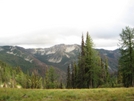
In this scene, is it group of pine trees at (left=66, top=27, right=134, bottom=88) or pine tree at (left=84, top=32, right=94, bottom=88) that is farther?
pine tree at (left=84, top=32, right=94, bottom=88)

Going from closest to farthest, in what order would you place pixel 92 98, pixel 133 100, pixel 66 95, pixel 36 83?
pixel 133 100 → pixel 92 98 → pixel 66 95 → pixel 36 83

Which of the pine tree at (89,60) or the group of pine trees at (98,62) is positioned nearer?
the group of pine trees at (98,62)

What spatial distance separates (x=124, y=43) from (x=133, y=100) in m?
28.0

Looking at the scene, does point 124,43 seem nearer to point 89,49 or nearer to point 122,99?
point 89,49

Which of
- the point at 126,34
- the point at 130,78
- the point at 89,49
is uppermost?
the point at 126,34

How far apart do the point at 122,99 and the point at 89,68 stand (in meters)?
31.1

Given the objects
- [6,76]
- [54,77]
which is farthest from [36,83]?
[6,76]

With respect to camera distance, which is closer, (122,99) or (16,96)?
(122,99)

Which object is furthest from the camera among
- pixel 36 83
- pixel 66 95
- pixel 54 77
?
pixel 36 83

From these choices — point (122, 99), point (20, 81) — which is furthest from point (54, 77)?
point (122, 99)

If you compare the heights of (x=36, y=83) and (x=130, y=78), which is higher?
(x=130, y=78)

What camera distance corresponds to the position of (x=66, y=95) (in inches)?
741

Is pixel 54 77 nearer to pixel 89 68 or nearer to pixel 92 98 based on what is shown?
pixel 89 68

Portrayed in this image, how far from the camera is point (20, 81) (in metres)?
130
